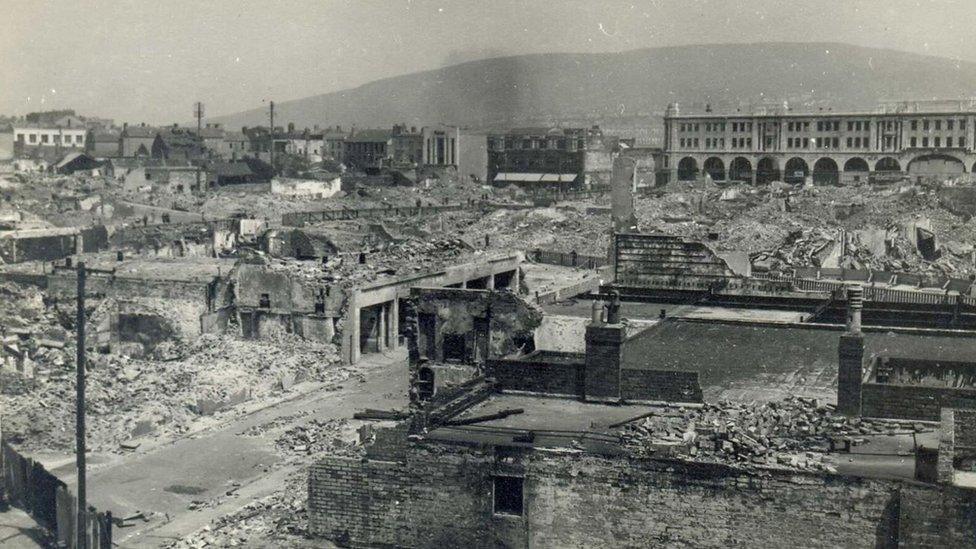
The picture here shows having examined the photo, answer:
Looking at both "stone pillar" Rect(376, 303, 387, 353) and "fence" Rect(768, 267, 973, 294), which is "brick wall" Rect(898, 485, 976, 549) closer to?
"stone pillar" Rect(376, 303, 387, 353)

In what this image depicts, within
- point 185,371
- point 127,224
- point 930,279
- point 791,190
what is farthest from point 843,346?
point 791,190

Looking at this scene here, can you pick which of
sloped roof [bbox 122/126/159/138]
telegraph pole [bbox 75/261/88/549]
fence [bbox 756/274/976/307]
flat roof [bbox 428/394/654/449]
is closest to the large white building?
sloped roof [bbox 122/126/159/138]

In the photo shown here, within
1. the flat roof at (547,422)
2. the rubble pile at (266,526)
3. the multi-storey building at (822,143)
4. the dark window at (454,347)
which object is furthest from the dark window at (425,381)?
the multi-storey building at (822,143)

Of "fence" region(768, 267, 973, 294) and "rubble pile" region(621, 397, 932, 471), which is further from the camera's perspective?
"fence" region(768, 267, 973, 294)

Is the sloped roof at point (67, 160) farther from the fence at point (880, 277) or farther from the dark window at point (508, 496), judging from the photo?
the dark window at point (508, 496)

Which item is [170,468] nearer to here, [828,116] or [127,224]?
[127,224]
